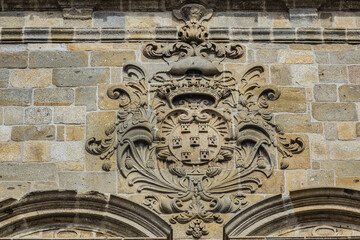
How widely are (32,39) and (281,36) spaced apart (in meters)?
2.79

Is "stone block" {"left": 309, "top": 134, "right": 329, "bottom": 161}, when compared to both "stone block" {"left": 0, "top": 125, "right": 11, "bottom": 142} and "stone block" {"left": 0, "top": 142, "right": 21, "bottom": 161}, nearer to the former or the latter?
"stone block" {"left": 0, "top": 142, "right": 21, "bottom": 161}

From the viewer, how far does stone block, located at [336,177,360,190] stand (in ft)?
42.6

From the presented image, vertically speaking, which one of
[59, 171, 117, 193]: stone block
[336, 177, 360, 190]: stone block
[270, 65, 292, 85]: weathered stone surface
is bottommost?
[59, 171, 117, 193]: stone block

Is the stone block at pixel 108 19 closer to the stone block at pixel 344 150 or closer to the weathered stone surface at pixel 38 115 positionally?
the weathered stone surface at pixel 38 115

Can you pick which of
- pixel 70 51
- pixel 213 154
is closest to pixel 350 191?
pixel 213 154

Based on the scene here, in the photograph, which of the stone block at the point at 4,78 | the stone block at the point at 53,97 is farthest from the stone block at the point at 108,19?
the stone block at the point at 4,78

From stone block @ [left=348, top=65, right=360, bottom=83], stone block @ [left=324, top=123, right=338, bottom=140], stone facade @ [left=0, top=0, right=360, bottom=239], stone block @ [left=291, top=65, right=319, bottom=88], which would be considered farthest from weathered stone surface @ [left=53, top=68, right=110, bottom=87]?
stone block @ [left=348, top=65, right=360, bottom=83]

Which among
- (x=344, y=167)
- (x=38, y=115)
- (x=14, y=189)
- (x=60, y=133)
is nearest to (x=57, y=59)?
(x=38, y=115)

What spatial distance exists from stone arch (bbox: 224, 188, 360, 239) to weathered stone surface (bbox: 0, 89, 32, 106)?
2819 millimetres

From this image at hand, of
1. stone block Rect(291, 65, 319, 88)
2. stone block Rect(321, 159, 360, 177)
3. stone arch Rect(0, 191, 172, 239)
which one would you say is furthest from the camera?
stone block Rect(291, 65, 319, 88)

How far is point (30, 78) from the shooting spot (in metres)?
13.7

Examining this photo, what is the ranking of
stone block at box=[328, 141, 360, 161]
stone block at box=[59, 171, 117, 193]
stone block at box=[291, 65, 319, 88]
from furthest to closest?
1. stone block at box=[291, 65, 319, 88]
2. stone block at box=[328, 141, 360, 161]
3. stone block at box=[59, 171, 117, 193]

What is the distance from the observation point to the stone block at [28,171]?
42.7 ft

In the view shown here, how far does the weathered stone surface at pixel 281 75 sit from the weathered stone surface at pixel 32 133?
2.50 meters
